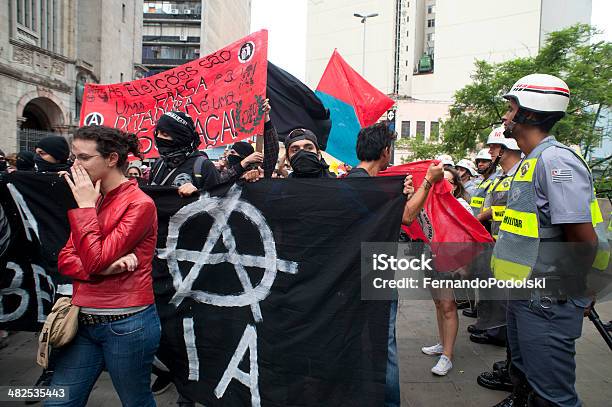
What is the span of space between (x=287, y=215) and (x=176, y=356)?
124cm

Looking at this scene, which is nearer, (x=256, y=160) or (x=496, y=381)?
(x=256, y=160)

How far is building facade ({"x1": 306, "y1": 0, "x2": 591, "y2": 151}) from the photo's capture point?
210 ft

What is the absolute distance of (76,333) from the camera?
2383 millimetres

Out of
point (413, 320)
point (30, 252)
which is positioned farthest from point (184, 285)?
point (413, 320)

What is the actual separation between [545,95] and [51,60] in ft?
79.2

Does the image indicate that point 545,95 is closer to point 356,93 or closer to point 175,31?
point 356,93

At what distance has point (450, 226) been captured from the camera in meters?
3.54

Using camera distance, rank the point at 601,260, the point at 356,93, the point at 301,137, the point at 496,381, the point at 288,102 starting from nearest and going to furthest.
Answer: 1. the point at 601,260
2. the point at 301,137
3. the point at 496,381
4. the point at 288,102
5. the point at 356,93

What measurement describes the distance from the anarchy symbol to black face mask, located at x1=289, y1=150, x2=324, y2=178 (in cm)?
48

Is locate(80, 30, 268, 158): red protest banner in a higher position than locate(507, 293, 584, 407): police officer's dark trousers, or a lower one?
higher

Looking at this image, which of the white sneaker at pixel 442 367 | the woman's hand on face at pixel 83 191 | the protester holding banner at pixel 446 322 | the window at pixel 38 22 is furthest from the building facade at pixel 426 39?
the woman's hand on face at pixel 83 191

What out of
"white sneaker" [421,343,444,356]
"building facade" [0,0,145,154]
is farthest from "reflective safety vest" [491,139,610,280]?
"building facade" [0,0,145,154]

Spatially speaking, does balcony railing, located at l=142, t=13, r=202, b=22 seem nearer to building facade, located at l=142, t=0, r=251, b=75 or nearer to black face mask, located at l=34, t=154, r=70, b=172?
building facade, located at l=142, t=0, r=251, b=75

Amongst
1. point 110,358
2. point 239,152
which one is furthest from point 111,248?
point 239,152
